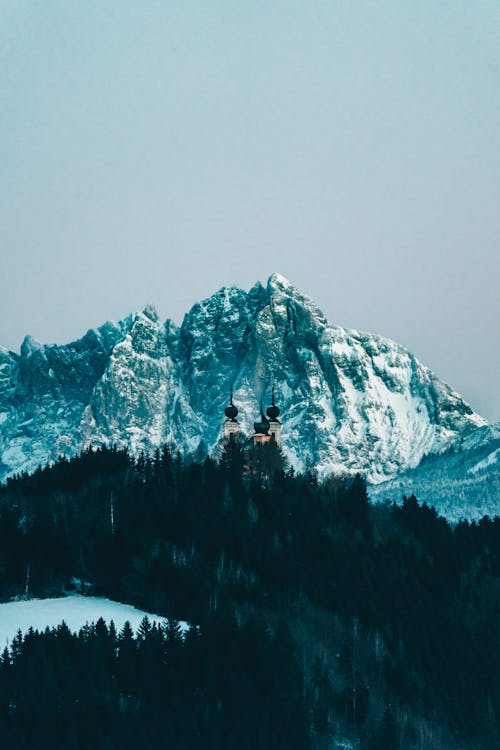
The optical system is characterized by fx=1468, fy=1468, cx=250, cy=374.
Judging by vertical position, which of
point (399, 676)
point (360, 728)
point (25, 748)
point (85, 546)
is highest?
point (85, 546)

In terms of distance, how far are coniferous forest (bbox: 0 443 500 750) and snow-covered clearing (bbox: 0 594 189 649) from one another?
9.69 feet

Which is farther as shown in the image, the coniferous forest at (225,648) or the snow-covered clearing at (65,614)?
the snow-covered clearing at (65,614)

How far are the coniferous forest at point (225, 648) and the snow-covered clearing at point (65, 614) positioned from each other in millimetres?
2954

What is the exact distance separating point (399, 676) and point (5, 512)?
53.9 meters

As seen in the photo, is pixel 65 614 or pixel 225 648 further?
pixel 65 614

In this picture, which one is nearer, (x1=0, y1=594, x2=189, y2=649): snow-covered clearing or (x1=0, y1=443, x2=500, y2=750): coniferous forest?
(x1=0, y1=443, x2=500, y2=750): coniferous forest

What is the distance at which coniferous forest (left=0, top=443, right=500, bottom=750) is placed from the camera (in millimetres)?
133625

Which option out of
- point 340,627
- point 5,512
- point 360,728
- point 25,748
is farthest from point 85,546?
point 25,748

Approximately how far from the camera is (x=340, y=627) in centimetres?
17988

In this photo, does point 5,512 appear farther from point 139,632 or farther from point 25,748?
point 25,748

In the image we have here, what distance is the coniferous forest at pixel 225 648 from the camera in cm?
13362

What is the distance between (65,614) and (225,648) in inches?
732

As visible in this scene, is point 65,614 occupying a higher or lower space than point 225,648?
higher

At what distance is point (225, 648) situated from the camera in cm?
15075
